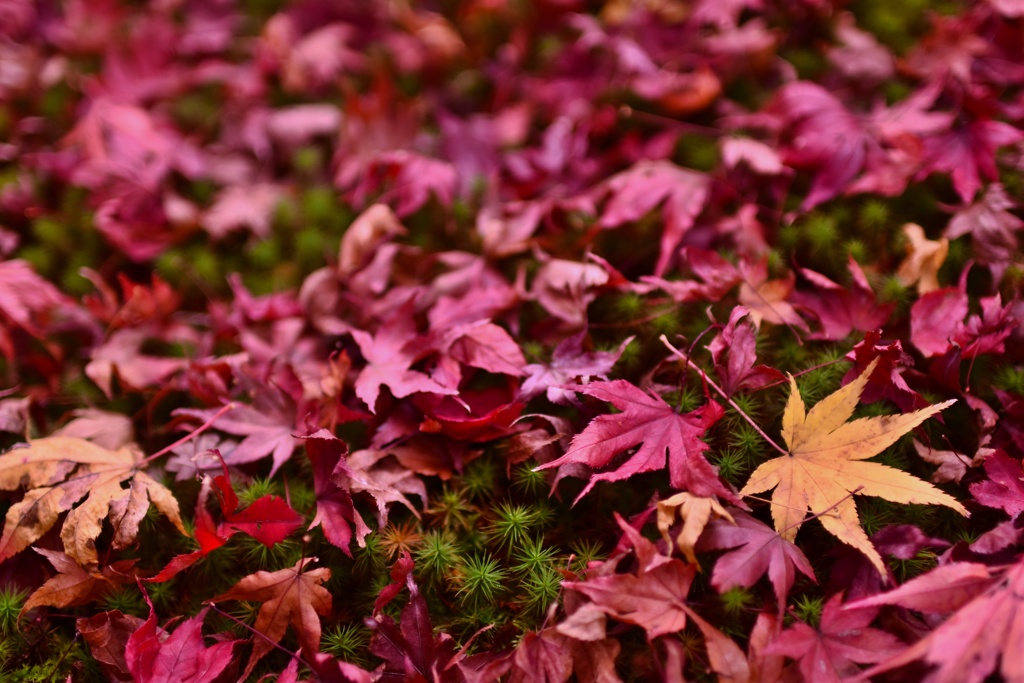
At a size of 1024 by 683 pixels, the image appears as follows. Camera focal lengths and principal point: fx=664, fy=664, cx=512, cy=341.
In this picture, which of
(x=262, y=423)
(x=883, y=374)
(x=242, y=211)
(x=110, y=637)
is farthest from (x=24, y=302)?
(x=883, y=374)

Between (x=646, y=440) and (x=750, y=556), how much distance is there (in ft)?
0.97

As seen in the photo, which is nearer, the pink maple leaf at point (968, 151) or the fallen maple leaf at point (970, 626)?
the fallen maple leaf at point (970, 626)

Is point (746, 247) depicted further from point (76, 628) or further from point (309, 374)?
point (76, 628)

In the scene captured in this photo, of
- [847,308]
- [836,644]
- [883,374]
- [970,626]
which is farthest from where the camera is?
[847,308]

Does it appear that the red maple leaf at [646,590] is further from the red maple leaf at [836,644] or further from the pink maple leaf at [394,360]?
the pink maple leaf at [394,360]

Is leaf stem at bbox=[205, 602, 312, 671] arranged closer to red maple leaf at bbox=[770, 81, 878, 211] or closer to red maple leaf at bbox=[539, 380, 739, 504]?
red maple leaf at bbox=[539, 380, 739, 504]

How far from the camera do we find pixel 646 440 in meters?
1.40

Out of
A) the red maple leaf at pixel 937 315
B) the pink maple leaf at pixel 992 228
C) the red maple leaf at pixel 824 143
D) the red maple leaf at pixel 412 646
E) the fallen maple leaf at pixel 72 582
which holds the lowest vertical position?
the red maple leaf at pixel 412 646

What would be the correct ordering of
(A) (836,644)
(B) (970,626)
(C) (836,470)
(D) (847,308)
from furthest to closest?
1. (D) (847,308)
2. (C) (836,470)
3. (A) (836,644)
4. (B) (970,626)

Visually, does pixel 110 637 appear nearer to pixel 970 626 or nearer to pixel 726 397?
pixel 726 397

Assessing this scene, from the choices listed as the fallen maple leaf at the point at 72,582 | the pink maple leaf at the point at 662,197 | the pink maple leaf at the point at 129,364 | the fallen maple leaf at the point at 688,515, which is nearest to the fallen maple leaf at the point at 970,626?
the fallen maple leaf at the point at 688,515

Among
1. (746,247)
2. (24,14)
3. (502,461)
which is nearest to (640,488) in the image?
(502,461)

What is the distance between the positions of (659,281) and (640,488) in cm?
52

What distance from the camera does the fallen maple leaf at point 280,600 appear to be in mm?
1366
